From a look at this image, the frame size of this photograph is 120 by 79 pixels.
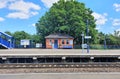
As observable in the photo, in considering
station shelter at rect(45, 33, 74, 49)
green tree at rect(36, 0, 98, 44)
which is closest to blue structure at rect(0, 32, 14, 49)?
station shelter at rect(45, 33, 74, 49)

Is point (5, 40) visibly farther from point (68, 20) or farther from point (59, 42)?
point (68, 20)

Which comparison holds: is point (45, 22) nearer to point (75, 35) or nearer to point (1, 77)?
point (75, 35)

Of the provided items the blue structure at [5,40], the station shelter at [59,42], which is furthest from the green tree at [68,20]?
the blue structure at [5,40]

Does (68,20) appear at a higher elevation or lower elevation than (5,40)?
higher

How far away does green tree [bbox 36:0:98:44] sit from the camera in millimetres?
52031

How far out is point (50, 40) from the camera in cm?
4756

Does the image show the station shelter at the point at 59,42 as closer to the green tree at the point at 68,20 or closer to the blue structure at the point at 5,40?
the green tree at the point at 68,20

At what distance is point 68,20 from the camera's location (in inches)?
2111

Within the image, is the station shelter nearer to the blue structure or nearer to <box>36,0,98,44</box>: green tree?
<box>36,0,98,44</box>: green tree

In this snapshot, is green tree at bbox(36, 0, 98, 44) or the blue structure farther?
green tree at bbox(36, 0, 98, 44)

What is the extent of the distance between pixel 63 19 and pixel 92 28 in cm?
734

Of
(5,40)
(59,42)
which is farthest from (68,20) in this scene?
(5,40)

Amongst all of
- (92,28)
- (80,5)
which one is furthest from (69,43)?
(80,5)

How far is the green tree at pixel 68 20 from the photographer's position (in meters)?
52.0
